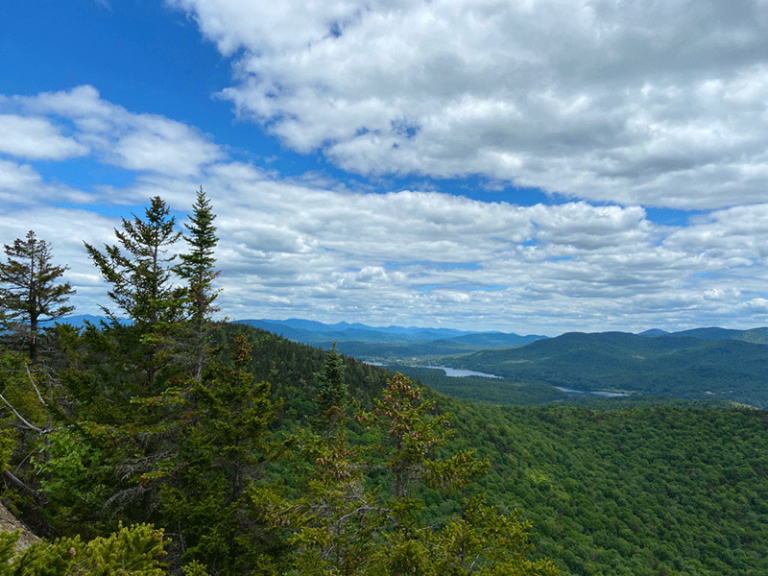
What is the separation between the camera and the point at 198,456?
1459 centimetres

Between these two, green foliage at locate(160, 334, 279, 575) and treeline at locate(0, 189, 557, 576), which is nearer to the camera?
treeline at locate(0, 189, 557, 576)

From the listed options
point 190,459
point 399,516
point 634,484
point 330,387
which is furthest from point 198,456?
point 634,484

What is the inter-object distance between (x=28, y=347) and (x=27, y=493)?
30.4ft

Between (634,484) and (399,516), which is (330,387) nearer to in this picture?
(399,516)

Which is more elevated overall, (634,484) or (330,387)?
(330,387)

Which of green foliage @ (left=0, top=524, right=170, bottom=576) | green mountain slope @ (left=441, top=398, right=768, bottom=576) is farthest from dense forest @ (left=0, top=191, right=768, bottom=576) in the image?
green mountain slope @ (left=441, top=398, right=768, bottom=576)

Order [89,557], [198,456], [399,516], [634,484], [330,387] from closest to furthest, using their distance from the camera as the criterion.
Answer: [89,557], [399,516], [198,456], [330,387], [634,484]

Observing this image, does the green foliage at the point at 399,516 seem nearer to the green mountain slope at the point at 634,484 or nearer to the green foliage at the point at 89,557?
the green foliage at the point at 89,557

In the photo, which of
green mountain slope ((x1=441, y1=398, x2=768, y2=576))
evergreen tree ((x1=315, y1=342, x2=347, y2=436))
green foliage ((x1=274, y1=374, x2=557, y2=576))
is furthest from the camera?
green mountain slope ((x1=441, y1=398, x2=768, y2=576))

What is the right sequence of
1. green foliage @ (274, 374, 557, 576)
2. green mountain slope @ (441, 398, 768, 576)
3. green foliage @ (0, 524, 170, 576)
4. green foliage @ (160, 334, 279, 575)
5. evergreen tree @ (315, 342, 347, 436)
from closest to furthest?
green foliage @ (0, 524, 170, 576), green foliage @ (274, 374, 557, 576), green foliage @ (160, 334, 279, 575), evergreen tree @ (315, 342, 347, 436), green mountain slope @ (441, 398, 768, 576)

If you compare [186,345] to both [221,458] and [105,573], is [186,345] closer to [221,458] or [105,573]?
[221,458]

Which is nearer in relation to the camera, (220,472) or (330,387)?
(220,472)

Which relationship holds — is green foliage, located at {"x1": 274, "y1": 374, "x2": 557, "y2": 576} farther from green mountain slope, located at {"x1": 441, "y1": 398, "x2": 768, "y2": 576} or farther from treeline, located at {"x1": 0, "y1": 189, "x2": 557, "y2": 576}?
green mountain slope, located at {"x1": 441, "y1": 398, "x2": 768, "y2": 576}

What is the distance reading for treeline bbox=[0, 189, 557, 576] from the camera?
9.96 m
